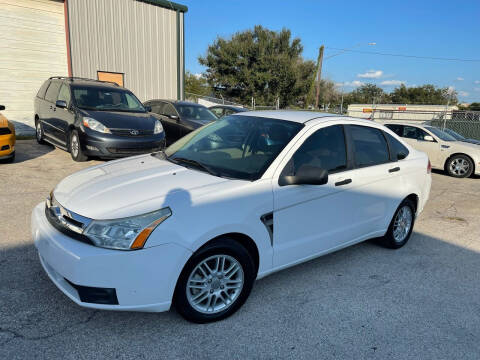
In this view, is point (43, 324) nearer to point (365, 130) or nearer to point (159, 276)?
point (159, 276)

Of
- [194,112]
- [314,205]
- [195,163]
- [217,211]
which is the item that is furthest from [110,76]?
[217,211]

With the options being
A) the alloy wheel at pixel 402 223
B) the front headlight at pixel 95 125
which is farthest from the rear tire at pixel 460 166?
the front headlight at pixel 95 125

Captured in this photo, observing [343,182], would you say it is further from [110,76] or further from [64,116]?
[110,76]

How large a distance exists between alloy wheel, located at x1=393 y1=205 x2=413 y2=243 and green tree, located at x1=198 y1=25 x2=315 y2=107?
3796cm

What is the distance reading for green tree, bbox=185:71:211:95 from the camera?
4637 centimetres

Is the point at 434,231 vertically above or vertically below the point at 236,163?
below

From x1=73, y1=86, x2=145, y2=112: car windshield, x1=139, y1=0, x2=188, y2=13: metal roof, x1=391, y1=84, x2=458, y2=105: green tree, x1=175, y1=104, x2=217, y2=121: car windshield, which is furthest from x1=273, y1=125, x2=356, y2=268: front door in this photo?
x1=391, y1=84, x2=458, y2=105: green tree

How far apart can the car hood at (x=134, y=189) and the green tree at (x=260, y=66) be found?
39.3m

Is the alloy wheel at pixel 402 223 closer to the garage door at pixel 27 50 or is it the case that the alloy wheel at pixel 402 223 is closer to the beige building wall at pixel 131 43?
the beige building wall at pixel 131 43

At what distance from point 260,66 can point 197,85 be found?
13.6 meters

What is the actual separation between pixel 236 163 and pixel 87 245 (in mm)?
1425

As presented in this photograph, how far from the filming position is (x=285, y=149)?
10.6 feet

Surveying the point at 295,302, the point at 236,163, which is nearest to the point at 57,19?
the point at 236,163

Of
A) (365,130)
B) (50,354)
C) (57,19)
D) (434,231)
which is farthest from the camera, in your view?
(57,19)
